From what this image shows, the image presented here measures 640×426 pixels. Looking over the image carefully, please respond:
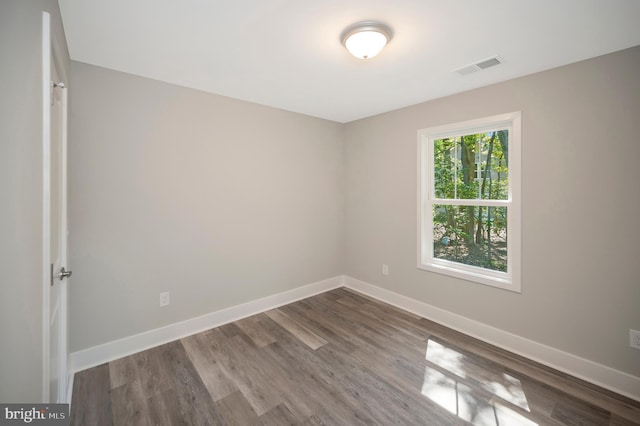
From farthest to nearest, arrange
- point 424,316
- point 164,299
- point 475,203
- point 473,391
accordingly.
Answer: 1. point 424,316
2. point 475,203
3. point 164,299
4. point 473,391

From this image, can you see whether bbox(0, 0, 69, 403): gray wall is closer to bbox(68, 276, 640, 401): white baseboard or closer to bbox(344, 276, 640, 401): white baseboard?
bbox(68, 276, 640, 401): white baseboard

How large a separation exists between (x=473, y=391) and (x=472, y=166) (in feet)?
6.75

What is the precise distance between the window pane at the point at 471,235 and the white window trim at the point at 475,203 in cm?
7

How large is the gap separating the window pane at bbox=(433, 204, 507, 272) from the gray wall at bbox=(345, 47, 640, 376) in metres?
0.27

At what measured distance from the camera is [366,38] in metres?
1.73

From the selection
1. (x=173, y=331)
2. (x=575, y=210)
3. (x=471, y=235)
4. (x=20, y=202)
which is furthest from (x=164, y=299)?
(x=575, y=210)

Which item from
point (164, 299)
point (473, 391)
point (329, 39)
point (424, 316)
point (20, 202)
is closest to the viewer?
point (20, 202)

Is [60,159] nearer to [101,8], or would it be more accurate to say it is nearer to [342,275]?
[101,8]

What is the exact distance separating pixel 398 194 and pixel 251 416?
2.64m

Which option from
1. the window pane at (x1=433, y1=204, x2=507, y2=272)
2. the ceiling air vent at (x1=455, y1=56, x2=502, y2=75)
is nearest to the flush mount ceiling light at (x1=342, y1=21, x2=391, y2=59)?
the ceiling air vent at (x1=455, y1=56, x2=502, y2=75)

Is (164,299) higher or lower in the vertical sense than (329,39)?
lower

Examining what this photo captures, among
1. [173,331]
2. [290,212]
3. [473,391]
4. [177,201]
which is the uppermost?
[177,201]

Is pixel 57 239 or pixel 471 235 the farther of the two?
pixel 471 235

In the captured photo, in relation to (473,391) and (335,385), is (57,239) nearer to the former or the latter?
(335,385)
